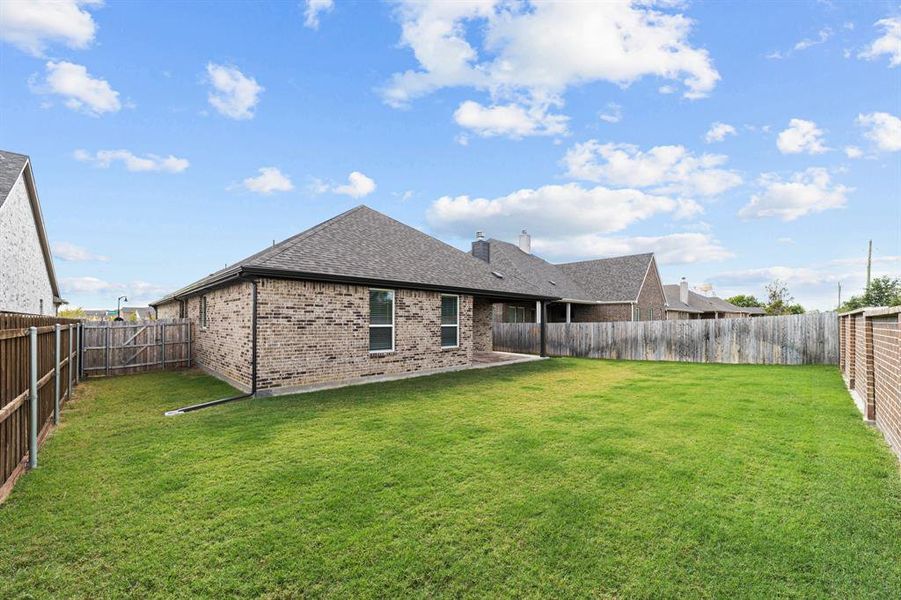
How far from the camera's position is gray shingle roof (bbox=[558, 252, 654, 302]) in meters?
26.3

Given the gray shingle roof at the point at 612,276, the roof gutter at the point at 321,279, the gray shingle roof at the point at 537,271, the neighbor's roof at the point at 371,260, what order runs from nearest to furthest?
1. the roof gutter at the point at 321,279
2. the neighbor's roof at the point at 371,260
3. the gray shingle roof at the point at 537,271
4. the gray shingle roof at the point at 612,276

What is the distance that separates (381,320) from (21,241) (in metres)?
14.0

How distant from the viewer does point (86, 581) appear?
2639 millimetres

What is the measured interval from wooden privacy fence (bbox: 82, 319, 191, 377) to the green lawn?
724cm

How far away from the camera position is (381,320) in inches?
424

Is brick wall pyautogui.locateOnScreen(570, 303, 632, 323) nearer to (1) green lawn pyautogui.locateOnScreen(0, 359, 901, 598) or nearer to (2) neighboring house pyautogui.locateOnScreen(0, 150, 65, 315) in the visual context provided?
(1) green lawn pyautogui.locateOnScreen(0, 359, 901, 598)

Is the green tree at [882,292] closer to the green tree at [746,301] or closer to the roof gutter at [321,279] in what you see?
the green tree at [746,301]

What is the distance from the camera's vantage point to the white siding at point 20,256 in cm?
1219

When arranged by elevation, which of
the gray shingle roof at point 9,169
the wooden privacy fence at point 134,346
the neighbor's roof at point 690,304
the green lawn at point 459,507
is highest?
the gray shingle roof at point 9,169

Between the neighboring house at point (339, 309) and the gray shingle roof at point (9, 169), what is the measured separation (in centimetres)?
548

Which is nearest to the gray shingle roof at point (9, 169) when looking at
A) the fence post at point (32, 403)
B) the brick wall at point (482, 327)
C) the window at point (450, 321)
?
the fence post at point (32, 403)

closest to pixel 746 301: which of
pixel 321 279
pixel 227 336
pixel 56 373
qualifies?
pixel 321 279

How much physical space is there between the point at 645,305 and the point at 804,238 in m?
9.87

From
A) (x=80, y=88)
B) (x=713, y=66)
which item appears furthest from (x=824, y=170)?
(x=80, y=88)
